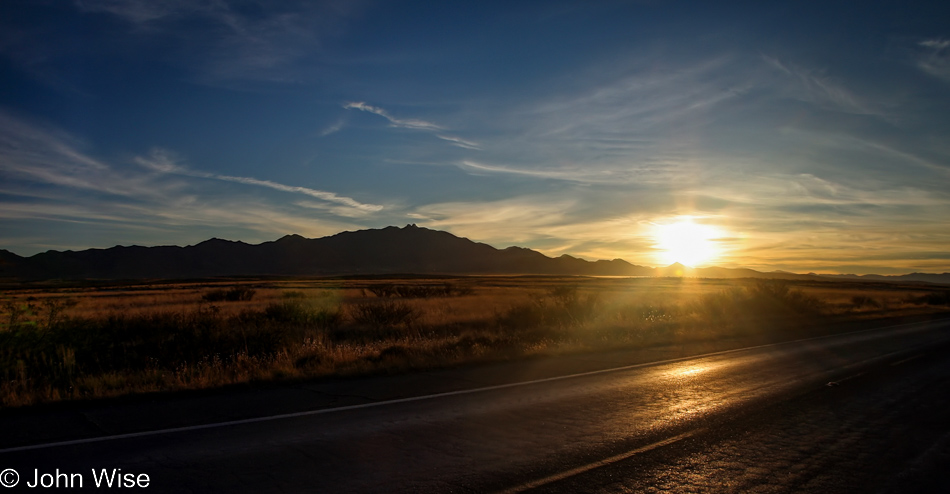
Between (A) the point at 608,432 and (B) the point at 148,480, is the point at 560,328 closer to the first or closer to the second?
(A) the point at 608,432

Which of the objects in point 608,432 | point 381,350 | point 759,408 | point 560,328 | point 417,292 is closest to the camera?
point 608,432

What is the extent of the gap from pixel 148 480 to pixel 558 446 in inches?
157

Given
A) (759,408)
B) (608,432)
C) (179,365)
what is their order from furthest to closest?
(179,365), (759,408), (608,432)

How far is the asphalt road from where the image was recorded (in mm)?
5145

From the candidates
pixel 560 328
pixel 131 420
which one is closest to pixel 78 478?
pixel 131 420

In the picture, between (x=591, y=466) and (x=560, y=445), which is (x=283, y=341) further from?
(x=591, y=466)

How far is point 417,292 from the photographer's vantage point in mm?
42500

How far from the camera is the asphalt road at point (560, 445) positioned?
5.14 m

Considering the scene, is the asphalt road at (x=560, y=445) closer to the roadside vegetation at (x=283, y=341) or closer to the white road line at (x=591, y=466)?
the white road line at (x=591, y=466)

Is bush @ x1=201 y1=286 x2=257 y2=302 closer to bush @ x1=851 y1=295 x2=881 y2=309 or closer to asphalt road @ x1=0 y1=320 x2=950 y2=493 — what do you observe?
asphalt road @ x1=0 y1=320 x2=950 y2=493

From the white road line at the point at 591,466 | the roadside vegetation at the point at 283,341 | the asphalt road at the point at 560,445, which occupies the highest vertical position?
the roadside vegetation at the point at 283,341

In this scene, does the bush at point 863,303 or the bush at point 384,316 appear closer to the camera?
the bush at point 384,316

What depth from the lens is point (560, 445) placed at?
624 cm

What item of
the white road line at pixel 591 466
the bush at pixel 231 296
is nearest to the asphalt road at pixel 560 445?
the white road line at pixel 591 466
